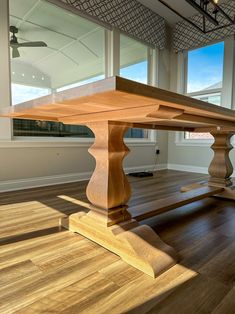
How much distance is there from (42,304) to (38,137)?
219 cm

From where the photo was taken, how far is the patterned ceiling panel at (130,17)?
282 centimetres

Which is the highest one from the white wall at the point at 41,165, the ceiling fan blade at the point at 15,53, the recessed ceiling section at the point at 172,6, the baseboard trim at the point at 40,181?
the recessed ceiling section at the point at 172,6

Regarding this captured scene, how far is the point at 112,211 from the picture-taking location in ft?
3.77

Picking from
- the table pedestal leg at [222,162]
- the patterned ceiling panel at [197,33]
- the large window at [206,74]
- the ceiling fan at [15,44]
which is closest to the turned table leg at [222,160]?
the table pedestal leg at [222,162]

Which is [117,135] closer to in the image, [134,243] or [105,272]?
[134,243]

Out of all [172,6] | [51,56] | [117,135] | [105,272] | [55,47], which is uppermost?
[172,6]

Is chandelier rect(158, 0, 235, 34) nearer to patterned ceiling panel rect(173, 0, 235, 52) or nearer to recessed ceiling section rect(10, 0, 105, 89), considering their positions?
patterned ceiling panel rect(173, 0, 235, 52)

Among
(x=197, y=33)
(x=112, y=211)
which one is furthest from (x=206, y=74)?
(x=112, y=211)

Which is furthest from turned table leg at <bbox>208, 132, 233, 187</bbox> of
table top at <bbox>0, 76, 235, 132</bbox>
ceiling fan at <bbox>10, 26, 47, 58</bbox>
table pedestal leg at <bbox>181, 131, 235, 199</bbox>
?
ceiling fan at <bbox>10, 26, 47, 58</bbox>

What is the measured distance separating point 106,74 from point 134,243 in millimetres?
2710

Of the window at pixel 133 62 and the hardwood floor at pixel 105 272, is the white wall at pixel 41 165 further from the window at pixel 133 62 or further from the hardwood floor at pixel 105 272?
the window at pixel 133 62

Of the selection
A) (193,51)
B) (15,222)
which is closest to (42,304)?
(15,222)

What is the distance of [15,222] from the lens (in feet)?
4.68

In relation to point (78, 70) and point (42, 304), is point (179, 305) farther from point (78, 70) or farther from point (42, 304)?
point (78, 70)
